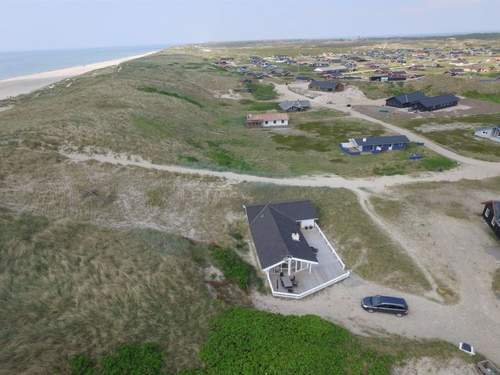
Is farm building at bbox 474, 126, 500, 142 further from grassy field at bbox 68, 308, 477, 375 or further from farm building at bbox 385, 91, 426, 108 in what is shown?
grassy field at bbox 68, 308, 477, 375

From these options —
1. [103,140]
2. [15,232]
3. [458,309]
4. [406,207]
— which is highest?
[103,140]

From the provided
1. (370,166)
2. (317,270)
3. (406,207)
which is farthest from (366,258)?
(370,166)

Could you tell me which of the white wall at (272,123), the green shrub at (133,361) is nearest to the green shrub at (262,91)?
the white wall at (272,123)

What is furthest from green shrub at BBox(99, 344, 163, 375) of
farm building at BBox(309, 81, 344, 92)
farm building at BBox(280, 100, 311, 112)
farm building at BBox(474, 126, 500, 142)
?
farm building at BBox(309, 81, 344, 92)

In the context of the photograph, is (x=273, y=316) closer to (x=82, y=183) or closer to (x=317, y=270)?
(x=317, y=270)

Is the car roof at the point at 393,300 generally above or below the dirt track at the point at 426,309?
above

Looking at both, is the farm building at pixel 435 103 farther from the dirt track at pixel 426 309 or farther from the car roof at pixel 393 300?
the car roof at pixel 393 300
